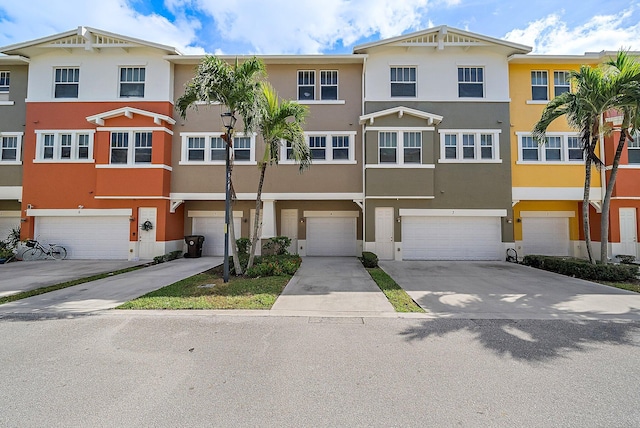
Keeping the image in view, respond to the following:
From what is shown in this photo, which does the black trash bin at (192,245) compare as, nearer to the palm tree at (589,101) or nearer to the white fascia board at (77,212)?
the white fascia board at (77,212)

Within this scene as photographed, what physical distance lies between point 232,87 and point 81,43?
11.4 metres

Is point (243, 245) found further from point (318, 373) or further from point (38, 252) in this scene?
point (38, 252)

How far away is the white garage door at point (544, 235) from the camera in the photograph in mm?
14844

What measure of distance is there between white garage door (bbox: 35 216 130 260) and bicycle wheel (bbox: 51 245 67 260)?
0.48 feet

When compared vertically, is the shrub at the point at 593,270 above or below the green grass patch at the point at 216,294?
above

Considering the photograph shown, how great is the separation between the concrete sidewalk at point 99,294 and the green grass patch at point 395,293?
6.14 metres

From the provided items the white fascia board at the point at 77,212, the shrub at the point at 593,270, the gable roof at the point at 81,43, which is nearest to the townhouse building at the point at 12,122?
the gable roof at the point at 81,43

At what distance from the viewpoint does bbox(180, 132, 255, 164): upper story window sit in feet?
46.6

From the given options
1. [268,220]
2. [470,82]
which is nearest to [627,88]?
[470,82]

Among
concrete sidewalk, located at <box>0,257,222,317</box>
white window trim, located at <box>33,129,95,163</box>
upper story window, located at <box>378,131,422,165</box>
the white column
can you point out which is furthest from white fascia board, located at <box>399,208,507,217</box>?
white window trim, located at <box>33,129,95,163</box>

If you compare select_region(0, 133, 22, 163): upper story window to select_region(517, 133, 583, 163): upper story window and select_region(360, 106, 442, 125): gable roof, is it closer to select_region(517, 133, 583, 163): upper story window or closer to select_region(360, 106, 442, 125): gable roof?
select_region(360, 106, 442, 125): gable roof

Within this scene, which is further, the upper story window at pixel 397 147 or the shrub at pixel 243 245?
the upper story window at pixel 397 147

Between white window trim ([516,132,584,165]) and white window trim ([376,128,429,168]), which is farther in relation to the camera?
white window trim ([516,132,584,165])

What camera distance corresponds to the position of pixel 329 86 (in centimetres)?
1457
